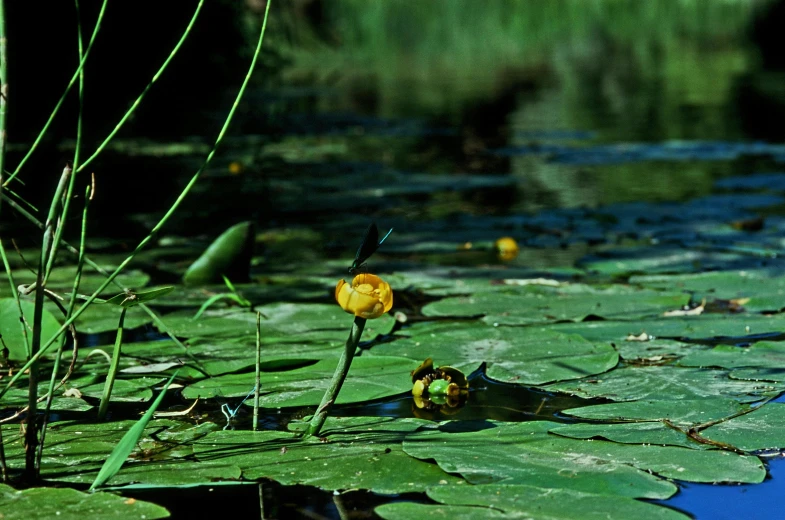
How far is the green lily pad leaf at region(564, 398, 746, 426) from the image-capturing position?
5.03 ft

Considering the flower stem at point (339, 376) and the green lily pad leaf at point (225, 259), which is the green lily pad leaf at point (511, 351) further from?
the green lily pad leaf at point (225, 259)

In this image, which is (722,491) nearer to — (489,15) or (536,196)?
(536,196)

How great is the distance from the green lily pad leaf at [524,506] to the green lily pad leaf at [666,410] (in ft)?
1.13

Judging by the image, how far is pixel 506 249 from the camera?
300 cm

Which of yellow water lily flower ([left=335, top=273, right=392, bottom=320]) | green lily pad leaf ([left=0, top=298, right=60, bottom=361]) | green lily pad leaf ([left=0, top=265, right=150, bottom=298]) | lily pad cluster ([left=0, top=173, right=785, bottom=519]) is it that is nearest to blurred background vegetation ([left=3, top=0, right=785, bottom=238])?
green lily pad leaf ([left=0, top=265, right=150, bottom=298])

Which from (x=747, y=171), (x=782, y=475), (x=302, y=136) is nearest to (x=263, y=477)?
(x=782, y=475)

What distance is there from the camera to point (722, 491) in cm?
127

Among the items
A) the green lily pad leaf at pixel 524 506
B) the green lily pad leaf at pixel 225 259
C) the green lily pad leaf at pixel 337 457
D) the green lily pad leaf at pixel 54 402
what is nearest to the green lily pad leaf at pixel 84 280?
the green lily pad leaf at pixel 225 259

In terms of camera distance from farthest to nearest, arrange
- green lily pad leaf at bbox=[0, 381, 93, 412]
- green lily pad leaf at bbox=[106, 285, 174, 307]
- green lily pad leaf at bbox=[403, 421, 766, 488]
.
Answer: green lily pad leaf at bbox=[0, 381, 93, 412]
green lily pad leaf at bbox=[106, 285, 174, 307]
green lily pad leaf at bbox=[403, 421, 766, 488]

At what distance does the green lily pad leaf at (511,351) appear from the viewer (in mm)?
1803

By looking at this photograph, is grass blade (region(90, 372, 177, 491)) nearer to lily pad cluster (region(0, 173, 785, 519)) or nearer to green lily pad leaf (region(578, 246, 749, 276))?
lily pad cluster (region(0, 173, 785, 519))

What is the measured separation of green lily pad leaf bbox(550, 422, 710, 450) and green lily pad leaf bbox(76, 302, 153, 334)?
110cm

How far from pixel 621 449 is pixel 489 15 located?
51.1 feet

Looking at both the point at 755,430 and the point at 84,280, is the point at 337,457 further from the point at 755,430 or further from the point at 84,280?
the point at 84,280
